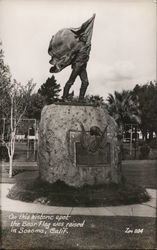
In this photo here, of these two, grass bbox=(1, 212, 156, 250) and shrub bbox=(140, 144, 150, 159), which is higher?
shrub bbox=(140, 144, 150, 159)

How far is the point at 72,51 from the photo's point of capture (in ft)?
30.0

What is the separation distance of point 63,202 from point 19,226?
1606 millimetres

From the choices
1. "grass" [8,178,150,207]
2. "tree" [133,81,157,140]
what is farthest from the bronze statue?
"grass" [8,178,150,207]

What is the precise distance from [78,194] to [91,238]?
1961 millimetres

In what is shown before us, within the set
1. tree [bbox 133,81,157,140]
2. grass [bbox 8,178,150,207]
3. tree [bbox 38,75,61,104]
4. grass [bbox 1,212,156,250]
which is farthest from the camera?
tree [bbox 38,75,61,104]

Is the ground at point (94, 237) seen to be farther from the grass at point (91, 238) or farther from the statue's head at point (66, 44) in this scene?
the statue's head at point (66, 44)

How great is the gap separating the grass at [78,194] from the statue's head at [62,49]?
95.1 inches

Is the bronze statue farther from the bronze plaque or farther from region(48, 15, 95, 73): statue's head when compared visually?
the bronze plaque

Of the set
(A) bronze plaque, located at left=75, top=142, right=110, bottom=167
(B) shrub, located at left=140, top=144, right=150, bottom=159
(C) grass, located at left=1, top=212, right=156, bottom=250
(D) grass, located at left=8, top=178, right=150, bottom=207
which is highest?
(A) bronze plaque, located at left=75, top=142, right=110, bottom=167

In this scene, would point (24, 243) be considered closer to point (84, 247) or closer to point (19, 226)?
point (19, 226)

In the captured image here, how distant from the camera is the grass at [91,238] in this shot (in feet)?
20.9

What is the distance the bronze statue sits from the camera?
876cm

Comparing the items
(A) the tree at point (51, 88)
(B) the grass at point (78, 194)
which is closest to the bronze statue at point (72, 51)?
(A) the tree at point (51, 88)

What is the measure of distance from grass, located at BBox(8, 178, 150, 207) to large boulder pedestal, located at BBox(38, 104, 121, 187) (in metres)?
0.14
